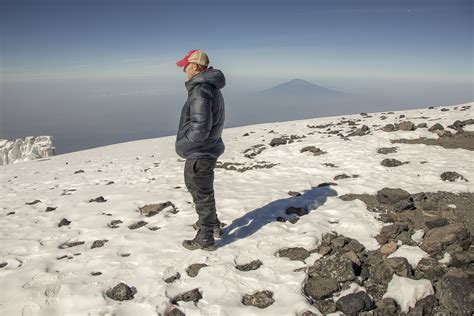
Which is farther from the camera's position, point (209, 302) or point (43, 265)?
point (43, 265)

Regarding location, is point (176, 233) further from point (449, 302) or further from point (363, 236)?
point (449, 302)

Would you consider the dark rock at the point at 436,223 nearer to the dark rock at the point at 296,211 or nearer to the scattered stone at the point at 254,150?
the dark rock at the point at 296,211

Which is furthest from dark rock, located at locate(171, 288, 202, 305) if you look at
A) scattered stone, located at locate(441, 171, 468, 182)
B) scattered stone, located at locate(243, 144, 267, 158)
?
scattered stone, located at locate(243, 144, 267, 158)

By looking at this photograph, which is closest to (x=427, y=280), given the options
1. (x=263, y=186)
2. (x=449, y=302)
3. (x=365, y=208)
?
(x=449, y=302)

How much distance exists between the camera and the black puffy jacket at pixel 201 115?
5207 mm

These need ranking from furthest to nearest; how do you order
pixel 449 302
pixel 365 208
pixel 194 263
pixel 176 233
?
pixel 365 208, pixel 176 233, pixel 194 263, pixel 449 302

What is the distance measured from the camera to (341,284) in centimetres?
462

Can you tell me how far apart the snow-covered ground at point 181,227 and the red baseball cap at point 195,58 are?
3321mm

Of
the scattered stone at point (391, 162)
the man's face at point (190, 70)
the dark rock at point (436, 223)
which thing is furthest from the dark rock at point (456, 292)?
the scattered stone at point (391, 162)

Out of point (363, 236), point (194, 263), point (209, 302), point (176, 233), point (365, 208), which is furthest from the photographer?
point (365, 208)

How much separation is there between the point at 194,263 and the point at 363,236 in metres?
3.18

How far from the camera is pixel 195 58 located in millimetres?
5336

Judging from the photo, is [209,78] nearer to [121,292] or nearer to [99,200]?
[121,292]

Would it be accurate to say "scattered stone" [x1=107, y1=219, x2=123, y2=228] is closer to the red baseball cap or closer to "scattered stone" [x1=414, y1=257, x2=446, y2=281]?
the red baseball cap
